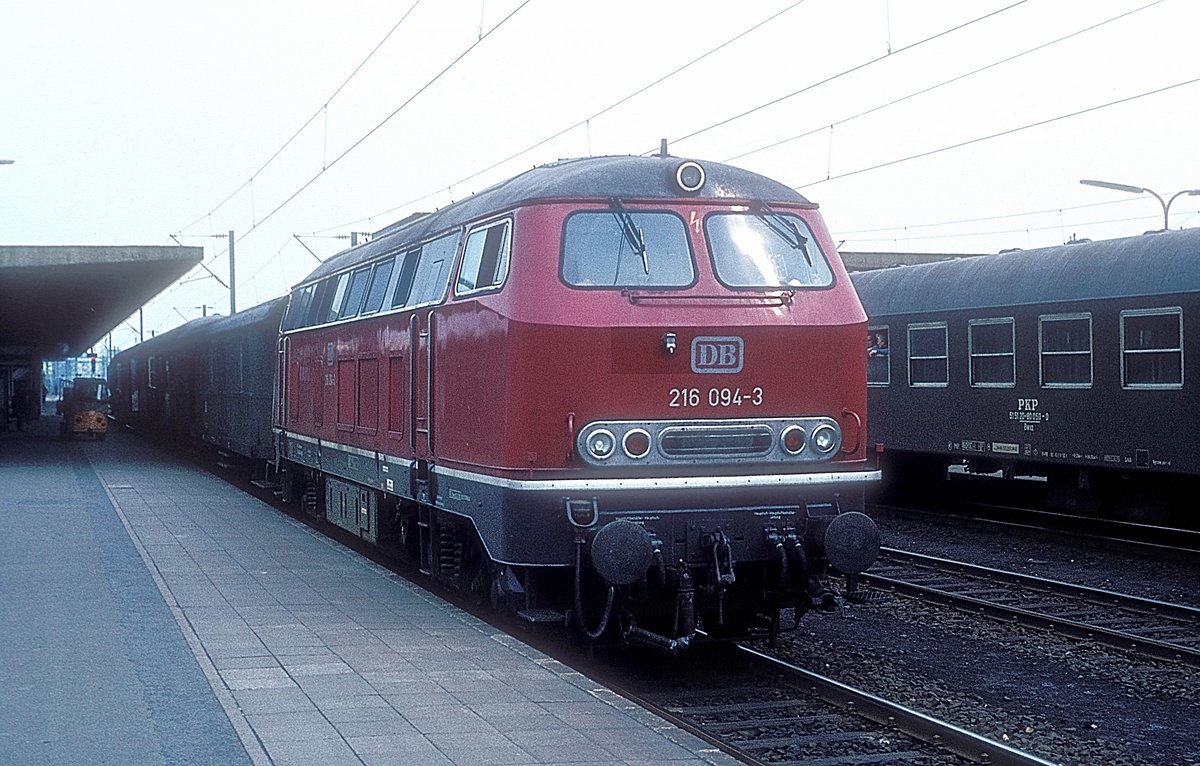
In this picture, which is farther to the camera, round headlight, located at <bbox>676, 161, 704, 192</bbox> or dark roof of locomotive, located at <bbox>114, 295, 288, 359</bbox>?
dark roof of locomotive, located at <bbox>114, 295, 288, 359</bbox>

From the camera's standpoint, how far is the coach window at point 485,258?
9219 mm

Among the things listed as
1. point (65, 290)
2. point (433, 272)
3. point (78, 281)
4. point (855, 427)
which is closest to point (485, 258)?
point (433, 272)

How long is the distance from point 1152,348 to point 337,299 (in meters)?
8.76

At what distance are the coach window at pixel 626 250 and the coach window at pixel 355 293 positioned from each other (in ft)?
14.6

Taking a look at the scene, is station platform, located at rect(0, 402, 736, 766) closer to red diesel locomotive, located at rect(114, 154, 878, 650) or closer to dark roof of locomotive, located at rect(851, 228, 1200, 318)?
red diesel locomotive, located at rect(114, 154, 878, 650)

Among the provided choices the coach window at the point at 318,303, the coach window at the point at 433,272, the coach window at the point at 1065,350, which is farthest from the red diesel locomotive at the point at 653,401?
the coach window at the point at 1065,350

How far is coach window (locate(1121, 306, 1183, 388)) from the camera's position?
1498 centimetres

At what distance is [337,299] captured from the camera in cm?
1434

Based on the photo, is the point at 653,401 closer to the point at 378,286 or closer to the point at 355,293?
the point at 378,286

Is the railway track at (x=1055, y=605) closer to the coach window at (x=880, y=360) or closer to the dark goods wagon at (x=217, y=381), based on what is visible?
the coach window at (x=880, y=360)

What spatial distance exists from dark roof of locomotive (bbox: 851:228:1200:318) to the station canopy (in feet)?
46.5

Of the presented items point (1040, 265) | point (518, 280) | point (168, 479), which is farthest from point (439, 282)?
point (168, 479)

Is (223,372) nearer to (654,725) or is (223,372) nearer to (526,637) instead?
(526,637)

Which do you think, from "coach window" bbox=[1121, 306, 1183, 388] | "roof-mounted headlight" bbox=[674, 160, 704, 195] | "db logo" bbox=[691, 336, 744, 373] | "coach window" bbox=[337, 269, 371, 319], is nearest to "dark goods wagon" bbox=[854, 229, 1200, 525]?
"coach window" bbox=[1121, 306, 1183, 388]
